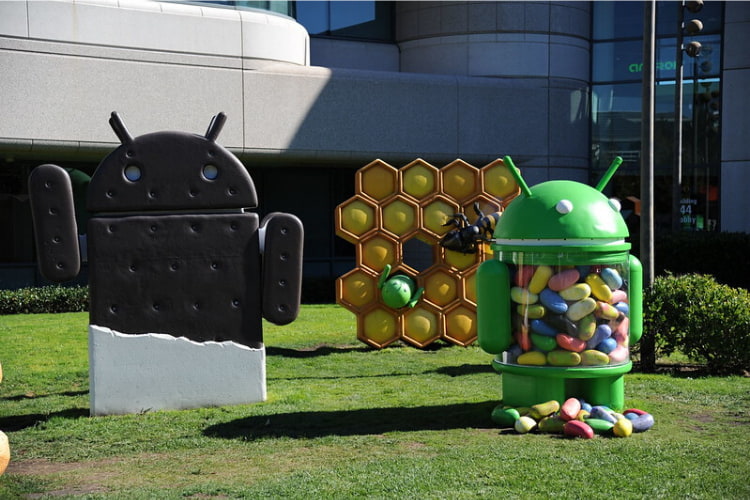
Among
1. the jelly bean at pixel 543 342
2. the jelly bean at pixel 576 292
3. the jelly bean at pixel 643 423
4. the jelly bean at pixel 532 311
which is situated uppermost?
the jelly bean at pixel 576 292

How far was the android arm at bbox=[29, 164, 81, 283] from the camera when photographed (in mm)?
8266

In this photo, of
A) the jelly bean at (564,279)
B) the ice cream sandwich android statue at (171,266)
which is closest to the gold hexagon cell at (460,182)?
the ice cream sandwich android statue at (171,266)

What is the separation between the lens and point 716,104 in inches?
862

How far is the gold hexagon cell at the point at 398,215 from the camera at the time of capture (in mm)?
12672

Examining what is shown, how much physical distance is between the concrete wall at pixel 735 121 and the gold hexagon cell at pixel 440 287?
11230mm

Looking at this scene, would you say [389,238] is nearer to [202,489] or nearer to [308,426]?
[308,426]

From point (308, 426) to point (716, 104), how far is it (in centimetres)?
1677

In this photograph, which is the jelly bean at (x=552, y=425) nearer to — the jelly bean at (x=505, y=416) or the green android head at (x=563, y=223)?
the jelly bean at (x=505, y=416)

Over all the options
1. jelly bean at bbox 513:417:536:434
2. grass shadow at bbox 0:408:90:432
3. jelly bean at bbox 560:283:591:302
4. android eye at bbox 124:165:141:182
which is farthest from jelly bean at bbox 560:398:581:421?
grass shadow at bbox 0:408:90:432

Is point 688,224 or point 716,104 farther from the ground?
point 716,104

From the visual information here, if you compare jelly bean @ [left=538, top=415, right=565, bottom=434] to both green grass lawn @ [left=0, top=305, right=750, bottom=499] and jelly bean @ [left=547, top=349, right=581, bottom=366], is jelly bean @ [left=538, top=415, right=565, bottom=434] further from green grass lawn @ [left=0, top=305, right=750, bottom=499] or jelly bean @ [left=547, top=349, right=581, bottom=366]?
jelly bean @ [left=547, top=349, right=581, bottom=366]

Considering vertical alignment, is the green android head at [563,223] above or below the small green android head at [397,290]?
above

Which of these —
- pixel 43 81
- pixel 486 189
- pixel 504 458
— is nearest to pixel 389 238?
pixel 486 189

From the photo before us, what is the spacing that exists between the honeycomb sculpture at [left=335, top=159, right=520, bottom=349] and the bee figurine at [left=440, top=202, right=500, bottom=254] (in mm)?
160
